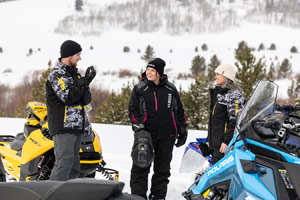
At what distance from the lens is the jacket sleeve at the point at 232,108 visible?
3.63 m

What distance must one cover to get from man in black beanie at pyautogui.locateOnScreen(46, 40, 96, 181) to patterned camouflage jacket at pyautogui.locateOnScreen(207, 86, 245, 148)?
1.25m

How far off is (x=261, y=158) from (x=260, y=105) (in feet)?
1.36

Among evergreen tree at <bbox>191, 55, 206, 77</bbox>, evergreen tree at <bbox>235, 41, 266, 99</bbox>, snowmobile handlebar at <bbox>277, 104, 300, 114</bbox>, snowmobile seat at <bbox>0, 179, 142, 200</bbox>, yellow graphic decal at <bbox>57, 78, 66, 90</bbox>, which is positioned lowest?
evergreen tree at <bbox>191, 55, 206, 77</bbox>

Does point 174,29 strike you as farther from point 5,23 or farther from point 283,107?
point 283,107

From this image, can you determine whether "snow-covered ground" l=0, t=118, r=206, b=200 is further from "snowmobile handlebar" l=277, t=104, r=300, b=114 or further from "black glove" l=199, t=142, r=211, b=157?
"snowmobile handlebar" l=277, t=104, r=300, b=114

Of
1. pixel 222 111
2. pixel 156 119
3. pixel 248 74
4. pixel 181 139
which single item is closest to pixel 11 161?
pixel 156 119

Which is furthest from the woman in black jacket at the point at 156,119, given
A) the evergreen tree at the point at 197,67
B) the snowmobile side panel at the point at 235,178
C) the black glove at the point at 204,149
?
the evergreen tree at the point at 197,67

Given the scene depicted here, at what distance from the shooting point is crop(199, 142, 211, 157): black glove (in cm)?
370

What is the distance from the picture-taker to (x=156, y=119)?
12.5 feet

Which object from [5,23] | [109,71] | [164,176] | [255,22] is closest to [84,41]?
[5,23]

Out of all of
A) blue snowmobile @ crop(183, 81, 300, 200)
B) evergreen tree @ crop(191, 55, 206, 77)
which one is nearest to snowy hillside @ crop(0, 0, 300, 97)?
evergreen tree @ crop(191, 55, 206, 77)

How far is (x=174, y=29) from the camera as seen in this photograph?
65000 millimetres

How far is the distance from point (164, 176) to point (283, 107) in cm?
181

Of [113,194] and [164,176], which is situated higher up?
[113,194]
